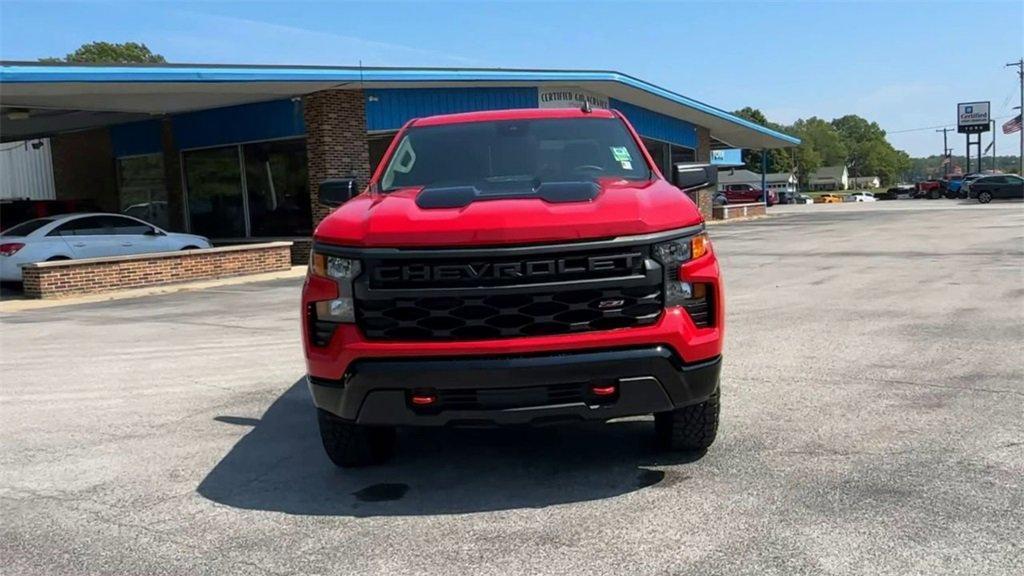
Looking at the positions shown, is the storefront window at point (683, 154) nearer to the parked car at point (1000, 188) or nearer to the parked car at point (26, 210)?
the parked car at point (1000, 188)

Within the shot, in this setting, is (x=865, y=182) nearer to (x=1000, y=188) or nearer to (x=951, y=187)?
(x=951, y=187)

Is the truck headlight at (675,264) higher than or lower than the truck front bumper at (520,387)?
higher

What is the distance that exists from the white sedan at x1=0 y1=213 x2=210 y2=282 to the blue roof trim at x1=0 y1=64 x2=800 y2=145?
11.1 ft

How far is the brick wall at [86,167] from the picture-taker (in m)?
24.8

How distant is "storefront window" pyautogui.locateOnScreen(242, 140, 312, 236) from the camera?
65.6 ft

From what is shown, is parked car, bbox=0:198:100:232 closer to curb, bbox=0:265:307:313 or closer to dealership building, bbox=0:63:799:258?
dealership building, bbox=0:63:799:258

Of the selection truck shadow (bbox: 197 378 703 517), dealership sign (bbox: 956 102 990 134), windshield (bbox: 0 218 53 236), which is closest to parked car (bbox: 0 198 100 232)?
windshield (bbox: 0 218 53 236)

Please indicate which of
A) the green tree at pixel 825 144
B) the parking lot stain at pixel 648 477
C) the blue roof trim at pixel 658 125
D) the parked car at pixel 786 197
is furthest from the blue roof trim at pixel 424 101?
the green tree at pixel 825 144

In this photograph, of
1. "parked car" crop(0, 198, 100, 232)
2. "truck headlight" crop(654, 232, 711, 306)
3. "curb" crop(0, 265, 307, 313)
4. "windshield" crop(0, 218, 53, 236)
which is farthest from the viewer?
"parked car" crop(0, 198, 100, 232)

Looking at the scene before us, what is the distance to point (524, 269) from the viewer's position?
3727mm

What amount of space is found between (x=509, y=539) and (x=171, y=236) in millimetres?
15751

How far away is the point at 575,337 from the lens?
12.2ft

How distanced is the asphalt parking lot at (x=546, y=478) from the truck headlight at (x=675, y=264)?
Result: 0.96 m

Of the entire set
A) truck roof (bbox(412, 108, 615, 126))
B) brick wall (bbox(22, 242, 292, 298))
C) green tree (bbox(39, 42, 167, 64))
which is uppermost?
green tree (bbox(39, 42, 167, 64))
